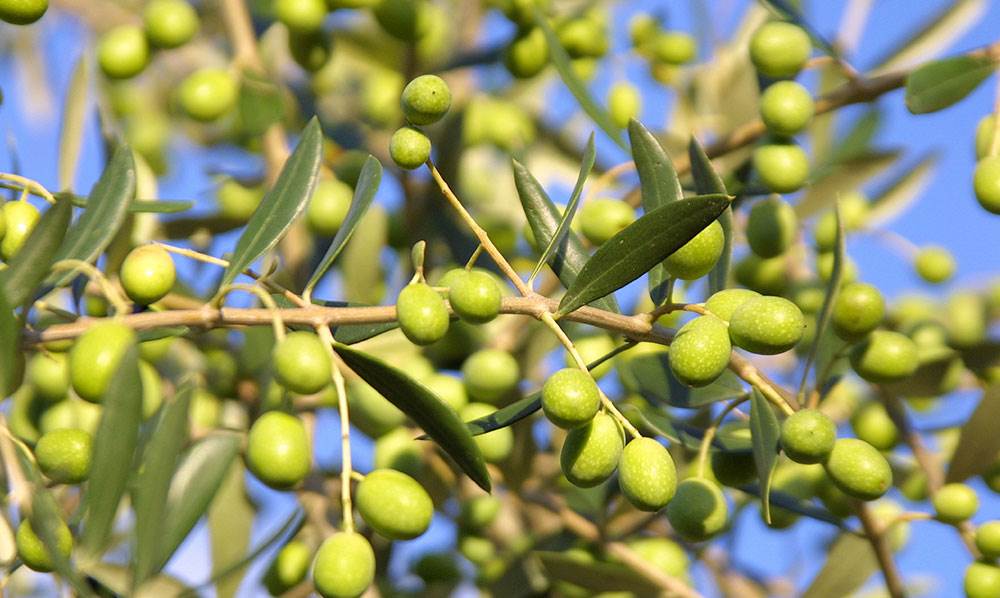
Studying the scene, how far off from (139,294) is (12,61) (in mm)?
3349

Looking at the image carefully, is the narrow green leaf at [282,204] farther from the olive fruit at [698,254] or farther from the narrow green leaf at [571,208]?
the olive fruit at [698,254]

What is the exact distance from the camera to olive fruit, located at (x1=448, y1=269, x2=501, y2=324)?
0.95 meters

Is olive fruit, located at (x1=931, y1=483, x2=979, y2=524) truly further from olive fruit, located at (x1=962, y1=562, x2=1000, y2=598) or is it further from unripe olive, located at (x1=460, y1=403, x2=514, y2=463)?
unripe olive, located at (x1=460, y1=403, x2=514, y2=463)

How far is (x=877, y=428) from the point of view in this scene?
5.44 feet

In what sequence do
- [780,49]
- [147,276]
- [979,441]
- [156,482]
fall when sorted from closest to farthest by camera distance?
[156,482]
[147,276]
[979,441]
[780,49]

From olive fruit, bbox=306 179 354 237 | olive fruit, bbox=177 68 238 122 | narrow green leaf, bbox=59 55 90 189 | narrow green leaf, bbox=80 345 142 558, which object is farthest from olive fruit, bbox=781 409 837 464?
olive fruit, bbox=177 68 238 122

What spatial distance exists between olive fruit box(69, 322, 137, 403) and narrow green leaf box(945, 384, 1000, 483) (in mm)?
961

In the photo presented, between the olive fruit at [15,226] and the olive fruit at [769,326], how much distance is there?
676 mm

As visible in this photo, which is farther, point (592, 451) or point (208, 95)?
point (208, 95)

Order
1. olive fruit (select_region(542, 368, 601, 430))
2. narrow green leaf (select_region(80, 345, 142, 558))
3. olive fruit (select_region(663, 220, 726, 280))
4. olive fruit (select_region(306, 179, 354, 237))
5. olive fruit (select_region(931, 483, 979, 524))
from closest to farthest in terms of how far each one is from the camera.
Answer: narrow green leaf (select_region(80, 345, 142, 558))
olive fruit (select_region(542, 368, 601, 430))
olive fruit (select_region(663, 220, 726, 280))
olive fruit (select_region(931, 483, 979, 524))
olive fruit (select_region(306, 179, 354, 237))

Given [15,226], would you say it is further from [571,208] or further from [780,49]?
[780,49]

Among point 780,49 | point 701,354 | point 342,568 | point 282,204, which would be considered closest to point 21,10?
point 282,204

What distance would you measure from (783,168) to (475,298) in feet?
2.06

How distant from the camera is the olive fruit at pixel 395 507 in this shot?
98 cm
